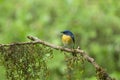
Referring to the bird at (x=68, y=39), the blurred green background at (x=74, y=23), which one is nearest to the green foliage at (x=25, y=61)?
the bird at (x=68, y=39)

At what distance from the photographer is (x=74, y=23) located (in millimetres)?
10516

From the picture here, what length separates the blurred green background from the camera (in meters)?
9.99

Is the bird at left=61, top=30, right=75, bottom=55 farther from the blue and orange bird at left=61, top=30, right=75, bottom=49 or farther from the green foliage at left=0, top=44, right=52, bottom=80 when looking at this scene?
the green foliage at left=0, top=44, right=52, bottom=80

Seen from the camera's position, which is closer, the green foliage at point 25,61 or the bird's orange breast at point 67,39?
the green foliage at point 25,61

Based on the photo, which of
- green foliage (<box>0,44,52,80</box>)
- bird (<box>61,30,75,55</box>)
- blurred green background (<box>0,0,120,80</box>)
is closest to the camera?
green foliage (<box>0,44,52,80</box>)

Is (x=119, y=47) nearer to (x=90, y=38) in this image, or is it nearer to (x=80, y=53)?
(x=90, y=38)

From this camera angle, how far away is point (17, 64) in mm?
3730

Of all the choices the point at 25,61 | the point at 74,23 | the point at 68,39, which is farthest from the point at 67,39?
the point at 74,23

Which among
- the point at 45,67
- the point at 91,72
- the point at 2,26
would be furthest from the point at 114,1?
the point at 45,67

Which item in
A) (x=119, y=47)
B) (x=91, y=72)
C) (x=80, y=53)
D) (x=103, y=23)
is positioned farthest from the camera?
(x=103, y=23)

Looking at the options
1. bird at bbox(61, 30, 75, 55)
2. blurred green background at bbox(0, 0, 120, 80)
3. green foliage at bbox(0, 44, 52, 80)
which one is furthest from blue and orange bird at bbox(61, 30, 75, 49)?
blurred green background at bbox(0, 0, 120, 80)

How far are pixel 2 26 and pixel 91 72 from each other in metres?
2.12

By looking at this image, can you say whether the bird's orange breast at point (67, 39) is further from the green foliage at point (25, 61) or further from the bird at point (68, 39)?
the green foliage at point (25, 61)

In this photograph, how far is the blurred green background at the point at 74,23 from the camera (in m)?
9.99
